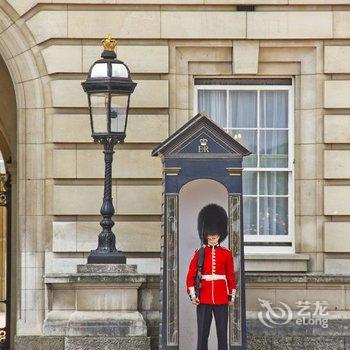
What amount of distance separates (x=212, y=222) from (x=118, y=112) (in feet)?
5.40

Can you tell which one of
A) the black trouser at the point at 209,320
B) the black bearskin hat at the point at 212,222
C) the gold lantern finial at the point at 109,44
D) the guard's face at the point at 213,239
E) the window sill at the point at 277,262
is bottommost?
the black trouser at the point at 209,320

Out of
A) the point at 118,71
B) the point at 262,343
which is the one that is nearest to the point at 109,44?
the point at 118,71

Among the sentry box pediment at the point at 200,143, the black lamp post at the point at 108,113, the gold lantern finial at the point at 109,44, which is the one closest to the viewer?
the sentry box pediment at the point at 200,143

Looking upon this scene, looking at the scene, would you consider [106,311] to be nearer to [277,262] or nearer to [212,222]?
[212,222]

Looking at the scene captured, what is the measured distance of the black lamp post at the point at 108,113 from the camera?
744 inches

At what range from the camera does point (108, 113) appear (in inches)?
746

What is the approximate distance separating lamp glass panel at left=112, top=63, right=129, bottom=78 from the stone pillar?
6.71ft

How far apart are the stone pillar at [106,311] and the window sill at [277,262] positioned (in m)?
1.49

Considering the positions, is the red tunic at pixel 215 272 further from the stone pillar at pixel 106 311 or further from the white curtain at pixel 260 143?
the white curtain at pixel 260 143

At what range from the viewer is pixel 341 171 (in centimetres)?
2023

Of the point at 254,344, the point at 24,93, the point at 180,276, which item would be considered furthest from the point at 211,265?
the point at 24,93

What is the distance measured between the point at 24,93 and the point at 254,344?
3.90m

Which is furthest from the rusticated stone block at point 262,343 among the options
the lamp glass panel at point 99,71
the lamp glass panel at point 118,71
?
the lamp glass panel at point 99,71

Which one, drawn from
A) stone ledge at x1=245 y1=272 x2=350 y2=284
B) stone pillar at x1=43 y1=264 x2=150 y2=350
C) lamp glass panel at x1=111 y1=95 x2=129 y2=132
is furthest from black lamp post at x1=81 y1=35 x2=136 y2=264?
stone ledge at x1=245 y1=272 x2=350 y2=284
